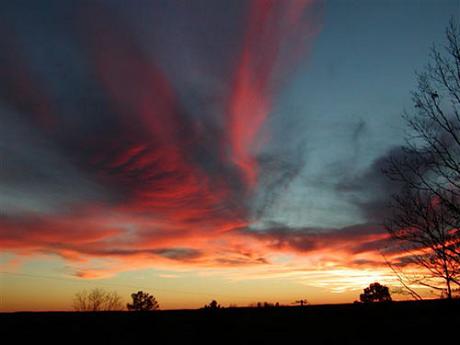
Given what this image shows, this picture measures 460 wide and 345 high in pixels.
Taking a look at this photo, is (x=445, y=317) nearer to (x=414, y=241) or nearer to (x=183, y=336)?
(x=183, y=336)

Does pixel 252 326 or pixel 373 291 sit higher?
pixel 373 291

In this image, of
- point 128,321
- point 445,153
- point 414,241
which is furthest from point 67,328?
point 414,241

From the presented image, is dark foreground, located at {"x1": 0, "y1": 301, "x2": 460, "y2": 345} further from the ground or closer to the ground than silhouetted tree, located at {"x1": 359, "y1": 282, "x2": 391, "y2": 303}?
closer to the ground

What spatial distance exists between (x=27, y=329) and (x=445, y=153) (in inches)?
579

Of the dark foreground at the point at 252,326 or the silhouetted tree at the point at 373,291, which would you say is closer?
the dark foreground at the point at 252,326

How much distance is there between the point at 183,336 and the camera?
6992mm

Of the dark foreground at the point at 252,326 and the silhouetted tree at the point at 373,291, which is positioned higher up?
the silhouetted tree at the point at 373,291

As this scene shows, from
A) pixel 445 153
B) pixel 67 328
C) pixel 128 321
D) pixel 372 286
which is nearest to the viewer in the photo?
pixel 67 328

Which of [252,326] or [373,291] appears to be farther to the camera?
[373,291]

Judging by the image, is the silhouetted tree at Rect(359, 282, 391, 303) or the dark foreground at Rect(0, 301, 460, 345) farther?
the silhouetted tree at Rect(359, 282, 391, 303)

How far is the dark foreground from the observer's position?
6820 mm

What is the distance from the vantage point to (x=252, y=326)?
7645 millimetres

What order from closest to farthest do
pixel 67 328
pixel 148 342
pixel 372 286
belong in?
A: pixel 148 342 < pixel 67 328 < pixel 372 286

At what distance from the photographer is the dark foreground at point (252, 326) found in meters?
6.82
